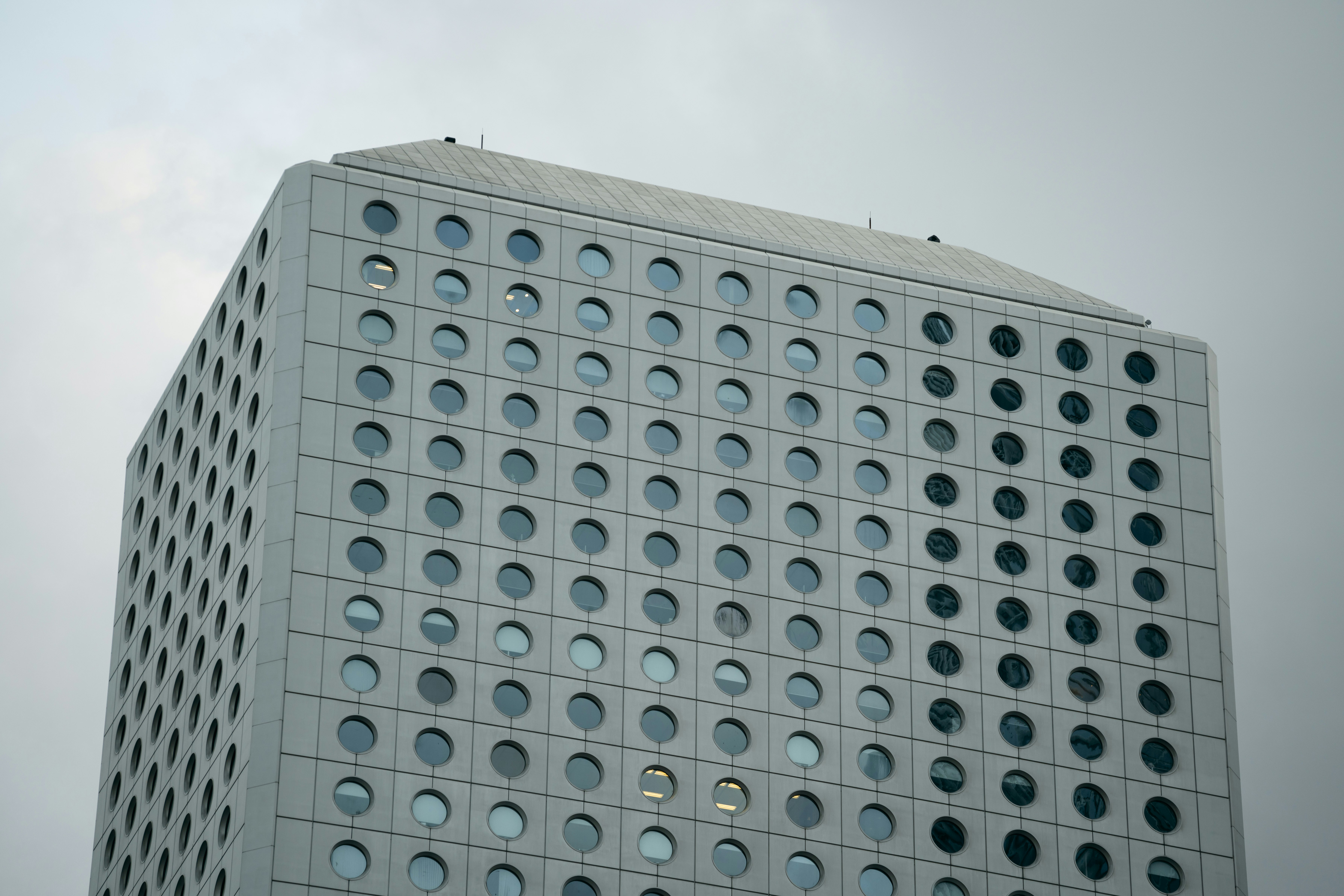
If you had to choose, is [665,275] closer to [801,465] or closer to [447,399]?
[801,465]

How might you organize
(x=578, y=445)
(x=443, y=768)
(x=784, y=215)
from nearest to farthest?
(x=443, y=768) → (x=578, y=445) → (x=784, y=215)

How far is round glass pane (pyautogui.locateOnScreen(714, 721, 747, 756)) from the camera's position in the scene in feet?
216

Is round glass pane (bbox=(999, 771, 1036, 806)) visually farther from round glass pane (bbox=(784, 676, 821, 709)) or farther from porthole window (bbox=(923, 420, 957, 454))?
porthole window (bbox=(923, 420, 957, 454))

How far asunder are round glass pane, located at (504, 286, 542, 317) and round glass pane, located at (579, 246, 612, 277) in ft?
6.18

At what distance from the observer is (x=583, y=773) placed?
209ft

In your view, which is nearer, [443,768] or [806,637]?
[443,768]

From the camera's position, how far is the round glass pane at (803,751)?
6631 centimetres

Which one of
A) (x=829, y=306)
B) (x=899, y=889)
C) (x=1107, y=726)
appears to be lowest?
(x=899, y=889)

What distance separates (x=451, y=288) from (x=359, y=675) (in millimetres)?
12364

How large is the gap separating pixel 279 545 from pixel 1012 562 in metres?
22.2

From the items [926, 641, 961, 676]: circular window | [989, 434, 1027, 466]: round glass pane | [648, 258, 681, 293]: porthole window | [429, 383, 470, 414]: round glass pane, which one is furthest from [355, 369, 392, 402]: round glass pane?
[989, 434, 1027, 466]: round glass pane

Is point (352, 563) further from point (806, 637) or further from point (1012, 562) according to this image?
point (1012, 562)

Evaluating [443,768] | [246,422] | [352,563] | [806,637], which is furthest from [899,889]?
[246,422]

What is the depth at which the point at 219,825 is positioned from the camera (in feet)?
206
